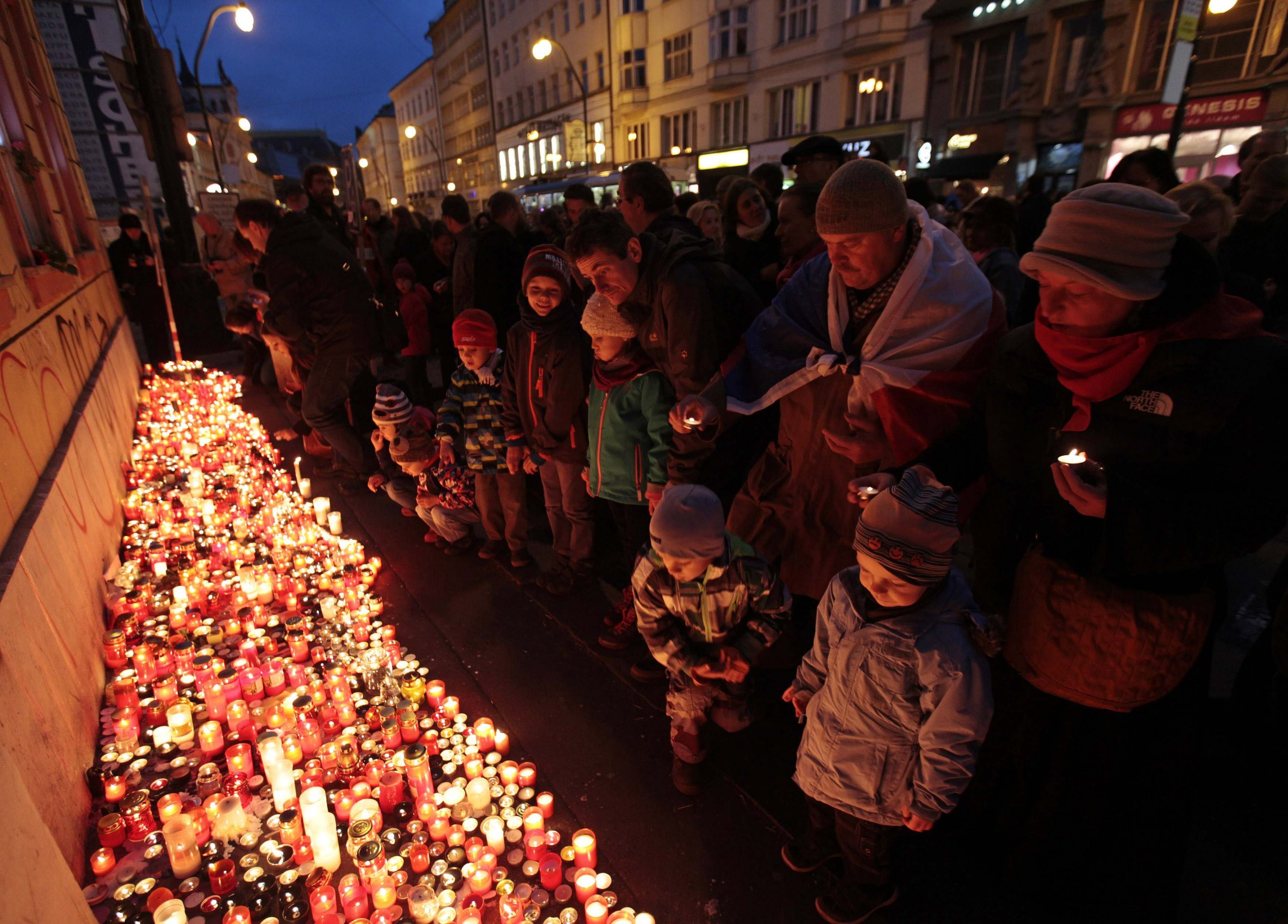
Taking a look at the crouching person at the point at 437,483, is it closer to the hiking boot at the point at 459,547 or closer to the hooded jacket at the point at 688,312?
the hiking boot at the point at 459,547

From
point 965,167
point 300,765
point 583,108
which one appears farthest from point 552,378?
point 583,108

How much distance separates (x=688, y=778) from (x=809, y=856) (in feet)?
1.85

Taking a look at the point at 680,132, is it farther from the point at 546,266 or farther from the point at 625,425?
the point at 625,425

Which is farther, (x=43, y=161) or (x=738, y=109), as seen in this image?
(x=738, y=109)

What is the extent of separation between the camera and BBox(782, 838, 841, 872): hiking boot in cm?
242

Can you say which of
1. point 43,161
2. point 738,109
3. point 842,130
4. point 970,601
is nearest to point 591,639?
point 970,601

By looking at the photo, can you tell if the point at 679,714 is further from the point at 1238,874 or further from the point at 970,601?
the point at 1238,874

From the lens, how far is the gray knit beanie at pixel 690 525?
2.37 meters

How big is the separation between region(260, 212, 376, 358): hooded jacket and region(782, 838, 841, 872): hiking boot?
5044mm

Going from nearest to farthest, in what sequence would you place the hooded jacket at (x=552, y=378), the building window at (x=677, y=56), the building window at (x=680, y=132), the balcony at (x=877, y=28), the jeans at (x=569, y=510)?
the hooded jacket at (x=552, y=378) < the jeans at (x=569, y=510) < the balcony at (x=877, y=28) < the building window at (x=677, y=56) < the building window at (x=680, y=132)

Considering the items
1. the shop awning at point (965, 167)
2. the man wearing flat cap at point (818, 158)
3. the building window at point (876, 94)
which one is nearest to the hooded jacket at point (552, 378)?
the man wearing flat cap at point (818, 158)

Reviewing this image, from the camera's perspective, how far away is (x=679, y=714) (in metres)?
2.80

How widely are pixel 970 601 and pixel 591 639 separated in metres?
2.31

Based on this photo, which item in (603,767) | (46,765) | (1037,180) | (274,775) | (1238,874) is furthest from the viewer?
(1037,180)
